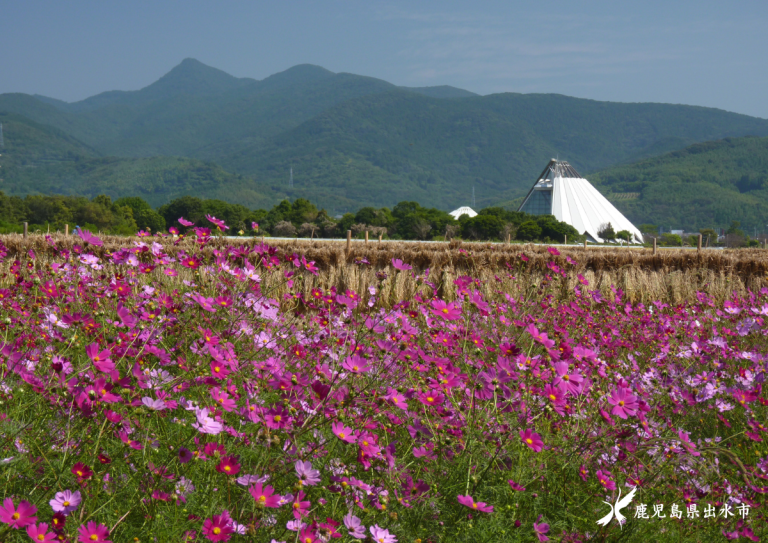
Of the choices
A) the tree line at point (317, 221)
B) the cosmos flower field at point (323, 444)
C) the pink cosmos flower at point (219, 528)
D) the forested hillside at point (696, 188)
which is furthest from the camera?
the forested hillside at point (696, 188)

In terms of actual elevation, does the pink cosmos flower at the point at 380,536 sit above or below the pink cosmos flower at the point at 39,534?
below

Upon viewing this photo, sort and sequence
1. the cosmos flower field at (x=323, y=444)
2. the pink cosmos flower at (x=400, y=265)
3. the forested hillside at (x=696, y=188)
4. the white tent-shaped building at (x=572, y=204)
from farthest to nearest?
the forested hillside at (x=696, y=188) < the white tent-shaped building at (x=572, y=204) < the pink cosmos flower at (x=400, y=265) < the cosmos flower field at (x=323, y=444)

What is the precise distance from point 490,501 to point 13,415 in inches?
77.9

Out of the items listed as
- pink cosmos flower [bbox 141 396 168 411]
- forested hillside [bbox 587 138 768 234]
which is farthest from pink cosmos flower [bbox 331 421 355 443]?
forested hillside [bbox 587 138 768 234]

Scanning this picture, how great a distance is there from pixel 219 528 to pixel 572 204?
3911 inches

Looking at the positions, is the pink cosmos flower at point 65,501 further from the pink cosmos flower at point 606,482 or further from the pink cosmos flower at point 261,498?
the pink cosmos flower at point 606,482

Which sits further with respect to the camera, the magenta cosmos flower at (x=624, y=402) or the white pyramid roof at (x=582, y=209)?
the white pyramid roof at (x=582, y=209)

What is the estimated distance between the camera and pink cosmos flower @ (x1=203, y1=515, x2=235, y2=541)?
1376 millimetres

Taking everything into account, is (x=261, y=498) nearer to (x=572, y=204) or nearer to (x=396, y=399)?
(x=396, y=399)

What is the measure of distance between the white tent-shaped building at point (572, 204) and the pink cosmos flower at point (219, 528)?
92.1 metres

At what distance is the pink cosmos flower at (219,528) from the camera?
54.2 inches

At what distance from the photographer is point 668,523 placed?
7.74 feet

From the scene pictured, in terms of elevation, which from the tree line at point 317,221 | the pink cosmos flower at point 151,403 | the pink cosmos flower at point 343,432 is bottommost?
the pink cosmos flower at point 343,432

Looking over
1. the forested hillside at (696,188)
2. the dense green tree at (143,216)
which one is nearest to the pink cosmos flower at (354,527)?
the dense green tree at (143,216)
